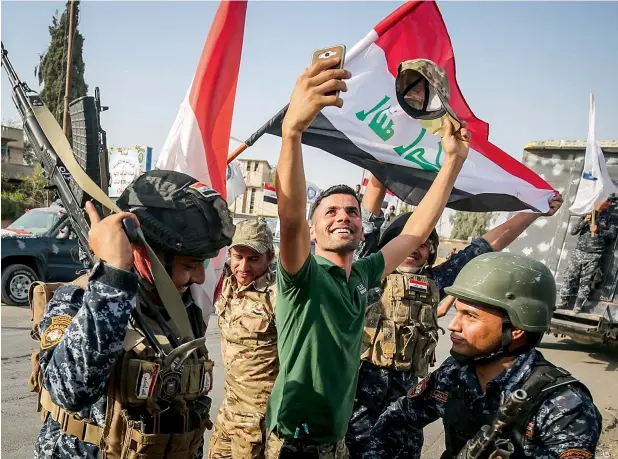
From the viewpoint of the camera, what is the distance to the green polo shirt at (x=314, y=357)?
2.12 m

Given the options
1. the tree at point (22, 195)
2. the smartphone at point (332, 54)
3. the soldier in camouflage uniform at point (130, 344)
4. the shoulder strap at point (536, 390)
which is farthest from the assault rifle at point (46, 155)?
the tree at point (22, 195)

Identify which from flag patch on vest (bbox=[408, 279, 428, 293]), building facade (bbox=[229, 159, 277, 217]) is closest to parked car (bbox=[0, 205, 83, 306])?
flag patch on vest (bbox=[408, 279, 428, 293])

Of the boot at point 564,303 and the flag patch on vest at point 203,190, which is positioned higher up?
the flag patch on vest at point 203,190

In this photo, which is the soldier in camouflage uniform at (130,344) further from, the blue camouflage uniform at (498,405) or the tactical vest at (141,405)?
the blue camouflage uniform at (498,405)

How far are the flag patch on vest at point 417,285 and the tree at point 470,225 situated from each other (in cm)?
4287

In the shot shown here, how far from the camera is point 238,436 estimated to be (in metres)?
3.05

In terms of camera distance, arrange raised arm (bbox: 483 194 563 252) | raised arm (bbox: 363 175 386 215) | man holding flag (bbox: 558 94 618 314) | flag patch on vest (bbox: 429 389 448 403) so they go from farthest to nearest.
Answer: man holding flag (bbox: 558 94 618 314), raised arm (bbox: 363 175 386 215), raised arm (bbox: 483 194 563 252), flag patch on vest (bbox: 429 389 448 403)

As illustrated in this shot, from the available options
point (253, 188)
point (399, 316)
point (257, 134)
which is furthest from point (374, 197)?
point (253, 188)

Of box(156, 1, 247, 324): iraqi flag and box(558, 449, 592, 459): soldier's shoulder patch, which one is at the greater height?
box(156, 1, 247, 324): iraqi flag

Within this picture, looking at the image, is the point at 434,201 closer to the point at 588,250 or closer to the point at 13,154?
the point at 588,250

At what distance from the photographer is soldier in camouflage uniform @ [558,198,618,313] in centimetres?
893

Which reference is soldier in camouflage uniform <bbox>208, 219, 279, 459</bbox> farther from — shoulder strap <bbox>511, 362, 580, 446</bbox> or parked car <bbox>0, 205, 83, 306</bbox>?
parked car <bbox>0, 205, 83, 306</bbox>

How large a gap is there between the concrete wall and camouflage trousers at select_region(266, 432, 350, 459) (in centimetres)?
846

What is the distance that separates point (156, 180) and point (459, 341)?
4.25 feet
